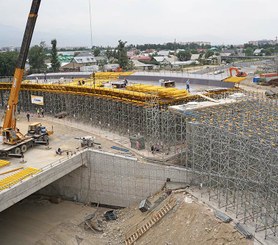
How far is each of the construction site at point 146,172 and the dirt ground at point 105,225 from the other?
8 cm

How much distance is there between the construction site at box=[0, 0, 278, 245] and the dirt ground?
8 centimetres

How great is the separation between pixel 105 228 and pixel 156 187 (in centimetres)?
514

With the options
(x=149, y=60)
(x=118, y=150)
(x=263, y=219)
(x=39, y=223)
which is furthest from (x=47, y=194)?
(x=149, y=60)

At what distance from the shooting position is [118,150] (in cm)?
3216

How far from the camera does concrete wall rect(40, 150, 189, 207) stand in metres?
28.3

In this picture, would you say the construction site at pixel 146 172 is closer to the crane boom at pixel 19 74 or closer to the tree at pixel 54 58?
the crane boom at pixel 19 74

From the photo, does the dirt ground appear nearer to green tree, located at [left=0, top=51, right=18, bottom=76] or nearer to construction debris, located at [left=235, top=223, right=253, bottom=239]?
construction debris, located at [left=235, top=223, right=253, bottom=239]

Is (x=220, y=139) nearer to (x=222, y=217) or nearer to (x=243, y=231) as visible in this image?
(x=222, y=217)

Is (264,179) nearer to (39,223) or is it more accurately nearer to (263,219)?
(263,219)

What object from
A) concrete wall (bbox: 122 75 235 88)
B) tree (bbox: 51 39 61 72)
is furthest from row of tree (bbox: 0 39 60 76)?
concrete wall (bbox: 122 75 235 88)

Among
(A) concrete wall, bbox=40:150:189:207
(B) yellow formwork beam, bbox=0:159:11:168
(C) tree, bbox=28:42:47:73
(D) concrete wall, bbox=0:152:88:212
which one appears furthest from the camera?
(C) tree, bbox=28:42:47:73

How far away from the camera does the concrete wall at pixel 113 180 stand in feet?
92.8

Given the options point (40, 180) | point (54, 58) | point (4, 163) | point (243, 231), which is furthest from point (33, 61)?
point (243, 231)

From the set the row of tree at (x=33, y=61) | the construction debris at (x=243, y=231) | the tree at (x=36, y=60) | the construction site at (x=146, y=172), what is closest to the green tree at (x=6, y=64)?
the row of tree at (x=33, y=61)
